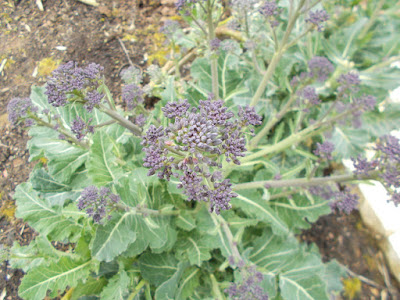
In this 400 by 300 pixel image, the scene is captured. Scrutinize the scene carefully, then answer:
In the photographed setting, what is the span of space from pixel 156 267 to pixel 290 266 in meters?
1.24

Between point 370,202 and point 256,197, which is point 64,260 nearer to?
point 256,197

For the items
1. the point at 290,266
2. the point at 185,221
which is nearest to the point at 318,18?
the point at 185,221

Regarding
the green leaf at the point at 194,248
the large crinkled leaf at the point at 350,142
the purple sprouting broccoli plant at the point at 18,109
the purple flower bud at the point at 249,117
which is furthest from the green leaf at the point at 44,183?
the large crinkled leaf at the point at 350,142

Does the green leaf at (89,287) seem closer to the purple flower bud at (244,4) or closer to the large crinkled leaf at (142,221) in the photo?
the large crinkled leaf at (142,221)

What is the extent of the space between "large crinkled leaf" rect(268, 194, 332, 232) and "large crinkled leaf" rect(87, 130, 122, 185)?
1.54 m

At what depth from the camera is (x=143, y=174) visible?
217 centimetres

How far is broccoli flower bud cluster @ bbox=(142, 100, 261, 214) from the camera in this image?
1.24 metres

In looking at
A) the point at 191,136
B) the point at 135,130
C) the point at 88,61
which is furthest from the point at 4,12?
the point at 191,136

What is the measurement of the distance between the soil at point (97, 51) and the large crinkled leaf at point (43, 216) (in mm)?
1058

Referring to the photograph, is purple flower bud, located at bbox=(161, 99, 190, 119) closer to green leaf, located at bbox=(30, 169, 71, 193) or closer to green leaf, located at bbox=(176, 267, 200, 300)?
green leaf, located at bbox=(30, 169, 71, 193)

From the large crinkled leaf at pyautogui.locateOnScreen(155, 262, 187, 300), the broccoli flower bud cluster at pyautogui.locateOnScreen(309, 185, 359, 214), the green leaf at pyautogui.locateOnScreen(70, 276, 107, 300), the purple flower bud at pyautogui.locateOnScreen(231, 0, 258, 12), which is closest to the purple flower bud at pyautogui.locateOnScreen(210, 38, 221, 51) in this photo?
the purple flower bud at pyautogui.locateOnScreen(231, 0, 258, 12)

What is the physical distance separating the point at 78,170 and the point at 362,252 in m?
3.36

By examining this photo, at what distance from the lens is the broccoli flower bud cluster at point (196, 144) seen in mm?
1243

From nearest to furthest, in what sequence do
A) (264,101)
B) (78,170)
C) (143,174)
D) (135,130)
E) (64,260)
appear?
1. (135,130)
2. (64,260)
3. (143,174)
4. (78,170)
5. (264,101)
